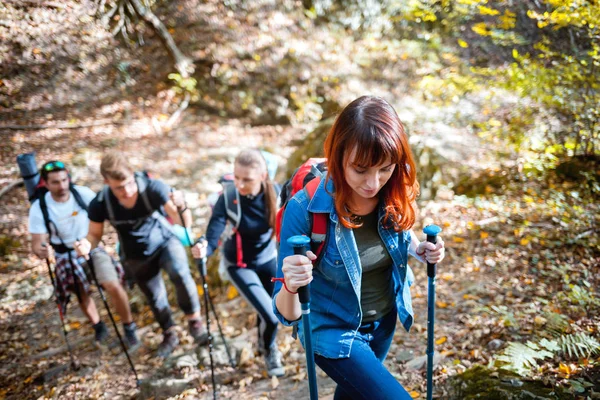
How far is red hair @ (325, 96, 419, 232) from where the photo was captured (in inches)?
77.0

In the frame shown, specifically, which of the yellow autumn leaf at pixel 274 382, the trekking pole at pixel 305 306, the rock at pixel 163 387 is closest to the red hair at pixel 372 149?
the trekking pole at pixel 305 306

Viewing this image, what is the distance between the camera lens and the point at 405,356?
4.20 m

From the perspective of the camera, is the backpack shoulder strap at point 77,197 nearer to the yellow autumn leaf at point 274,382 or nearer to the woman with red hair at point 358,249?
the yellow autumn leaf at point 274,382

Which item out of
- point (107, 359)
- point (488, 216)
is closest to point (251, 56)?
point (488, 216)

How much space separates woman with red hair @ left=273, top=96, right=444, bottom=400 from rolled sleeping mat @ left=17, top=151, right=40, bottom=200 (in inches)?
147

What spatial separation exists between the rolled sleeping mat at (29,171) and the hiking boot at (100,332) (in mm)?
1890

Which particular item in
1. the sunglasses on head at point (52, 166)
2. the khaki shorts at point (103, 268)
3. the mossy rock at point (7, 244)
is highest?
the sunglasses on head at point (52, 166)

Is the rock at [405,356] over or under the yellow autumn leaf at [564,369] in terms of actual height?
under

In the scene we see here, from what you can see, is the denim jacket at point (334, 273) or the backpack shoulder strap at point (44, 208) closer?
the denim jacket at point (334, 273)

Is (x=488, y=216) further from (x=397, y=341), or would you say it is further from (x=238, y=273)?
(x=238, y=273)

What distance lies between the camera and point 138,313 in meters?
6.24

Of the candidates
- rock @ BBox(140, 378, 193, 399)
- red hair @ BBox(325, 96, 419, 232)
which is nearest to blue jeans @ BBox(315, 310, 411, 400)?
red hair @ BBox(325, 96, 419, 232)

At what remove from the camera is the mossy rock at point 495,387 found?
2.85 meters

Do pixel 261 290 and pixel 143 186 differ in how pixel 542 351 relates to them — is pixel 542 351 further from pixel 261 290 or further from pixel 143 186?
pixel 143 186
